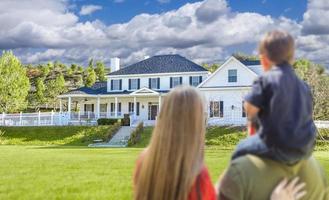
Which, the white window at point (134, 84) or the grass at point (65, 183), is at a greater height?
the white window at point (134, 84)

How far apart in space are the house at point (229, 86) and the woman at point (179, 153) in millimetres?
41667

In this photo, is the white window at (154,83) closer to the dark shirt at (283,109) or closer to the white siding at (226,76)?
the white siding at (226,76)

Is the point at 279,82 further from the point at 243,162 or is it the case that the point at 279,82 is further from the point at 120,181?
the point at 120,181

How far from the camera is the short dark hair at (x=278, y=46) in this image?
2816mm

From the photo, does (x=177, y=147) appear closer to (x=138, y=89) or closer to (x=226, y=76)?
(x=226, y=76)

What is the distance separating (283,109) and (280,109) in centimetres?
1

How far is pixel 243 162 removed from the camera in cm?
278

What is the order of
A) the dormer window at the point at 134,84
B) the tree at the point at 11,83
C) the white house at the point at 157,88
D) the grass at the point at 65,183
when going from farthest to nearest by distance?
the tree at the point at 11,83 → the dormer window at the point at 134,84 → the white house at the point at 157,88 → the grass at the point at 65,183

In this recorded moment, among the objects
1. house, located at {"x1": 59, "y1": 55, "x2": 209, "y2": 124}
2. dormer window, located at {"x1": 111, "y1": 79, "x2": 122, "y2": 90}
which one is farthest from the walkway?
dormer window, located at {"x1": 111, "y1": 79, "x2": 122, "y2": 90}

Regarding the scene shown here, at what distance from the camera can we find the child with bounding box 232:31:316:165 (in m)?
2.73

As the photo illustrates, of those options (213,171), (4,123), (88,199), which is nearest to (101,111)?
(4,123)

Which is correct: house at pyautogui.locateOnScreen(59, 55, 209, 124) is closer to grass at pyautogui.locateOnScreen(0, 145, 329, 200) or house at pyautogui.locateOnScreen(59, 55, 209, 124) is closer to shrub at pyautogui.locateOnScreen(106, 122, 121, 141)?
shrub at pyautogui.locateOnScreen(106, 122, 121, 141)

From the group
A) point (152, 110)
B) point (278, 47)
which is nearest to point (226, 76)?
point (152, 110)

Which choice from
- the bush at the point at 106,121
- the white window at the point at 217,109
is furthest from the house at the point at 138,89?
the white window at the point at 217,109
